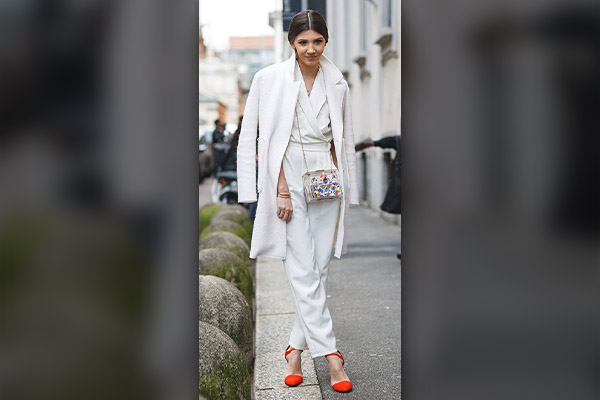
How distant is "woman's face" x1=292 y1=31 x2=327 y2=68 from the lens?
13.0 feet

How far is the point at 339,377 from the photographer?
13.5ft

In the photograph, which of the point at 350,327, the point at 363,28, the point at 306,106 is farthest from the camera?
the point at 363,28

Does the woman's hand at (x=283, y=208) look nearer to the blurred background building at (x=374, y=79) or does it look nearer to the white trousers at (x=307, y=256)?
the white trousers at (x=307, y=256)

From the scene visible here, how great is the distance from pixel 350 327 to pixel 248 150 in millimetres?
2008

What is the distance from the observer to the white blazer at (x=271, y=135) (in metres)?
4.03

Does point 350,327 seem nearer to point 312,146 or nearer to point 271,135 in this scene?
point 312,146

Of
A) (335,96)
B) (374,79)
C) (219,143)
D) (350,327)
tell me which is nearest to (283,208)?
(335,96)

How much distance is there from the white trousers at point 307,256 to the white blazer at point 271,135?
7cm

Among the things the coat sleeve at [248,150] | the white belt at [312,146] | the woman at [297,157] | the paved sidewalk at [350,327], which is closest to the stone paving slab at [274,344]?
the paved sidewalk at [350,327]

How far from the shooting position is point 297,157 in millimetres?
4082
